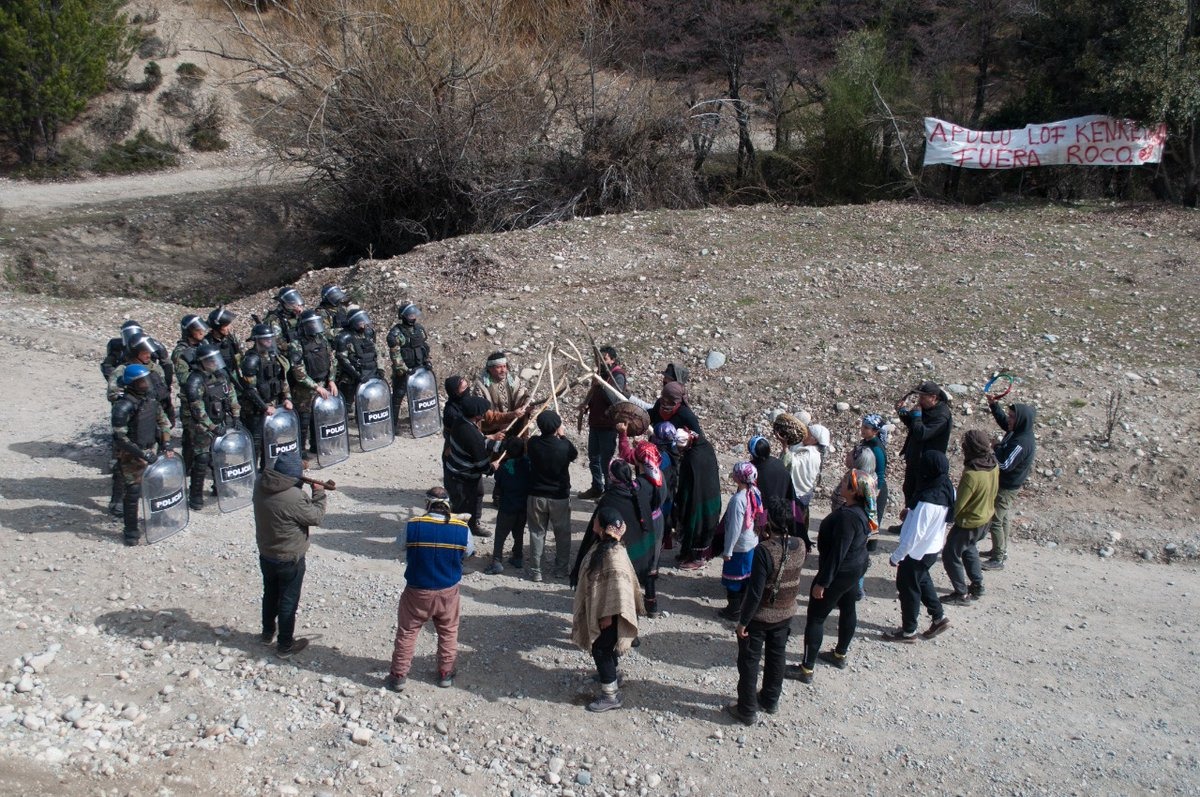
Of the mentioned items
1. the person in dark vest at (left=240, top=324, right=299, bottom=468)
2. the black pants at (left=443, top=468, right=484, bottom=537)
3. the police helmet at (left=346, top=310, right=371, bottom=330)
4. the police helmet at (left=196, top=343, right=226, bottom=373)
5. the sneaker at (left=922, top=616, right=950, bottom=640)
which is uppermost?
the police helmet at (left=346, top=310, right=371, bottom=330)

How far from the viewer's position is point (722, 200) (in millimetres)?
19391

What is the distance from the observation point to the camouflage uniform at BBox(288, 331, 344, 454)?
9500 mm

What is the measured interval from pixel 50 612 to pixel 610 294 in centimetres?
847

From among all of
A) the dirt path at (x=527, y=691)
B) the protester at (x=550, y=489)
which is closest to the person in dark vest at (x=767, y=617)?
the dirt path at (x=527, y=691)

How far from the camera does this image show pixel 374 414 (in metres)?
10.2

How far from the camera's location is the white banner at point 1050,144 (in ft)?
53.3

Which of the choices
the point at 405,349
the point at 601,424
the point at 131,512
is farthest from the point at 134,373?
the point at 601,424

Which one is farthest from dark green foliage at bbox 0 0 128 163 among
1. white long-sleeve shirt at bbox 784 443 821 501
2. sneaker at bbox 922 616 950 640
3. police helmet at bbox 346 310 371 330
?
sneaker at bbox 922 616 950 640

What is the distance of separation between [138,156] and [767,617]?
88.6ft

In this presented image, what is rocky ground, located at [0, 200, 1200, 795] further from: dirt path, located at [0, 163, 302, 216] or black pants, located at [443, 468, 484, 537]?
dirt path, located at [0, 163, 302, 216]

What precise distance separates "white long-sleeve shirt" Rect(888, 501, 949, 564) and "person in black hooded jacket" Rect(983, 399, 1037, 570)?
4.45 ft

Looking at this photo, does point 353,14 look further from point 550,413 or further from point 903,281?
point 550,413

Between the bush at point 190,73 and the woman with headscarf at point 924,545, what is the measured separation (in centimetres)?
2997

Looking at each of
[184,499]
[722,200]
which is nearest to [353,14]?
[722,200]
